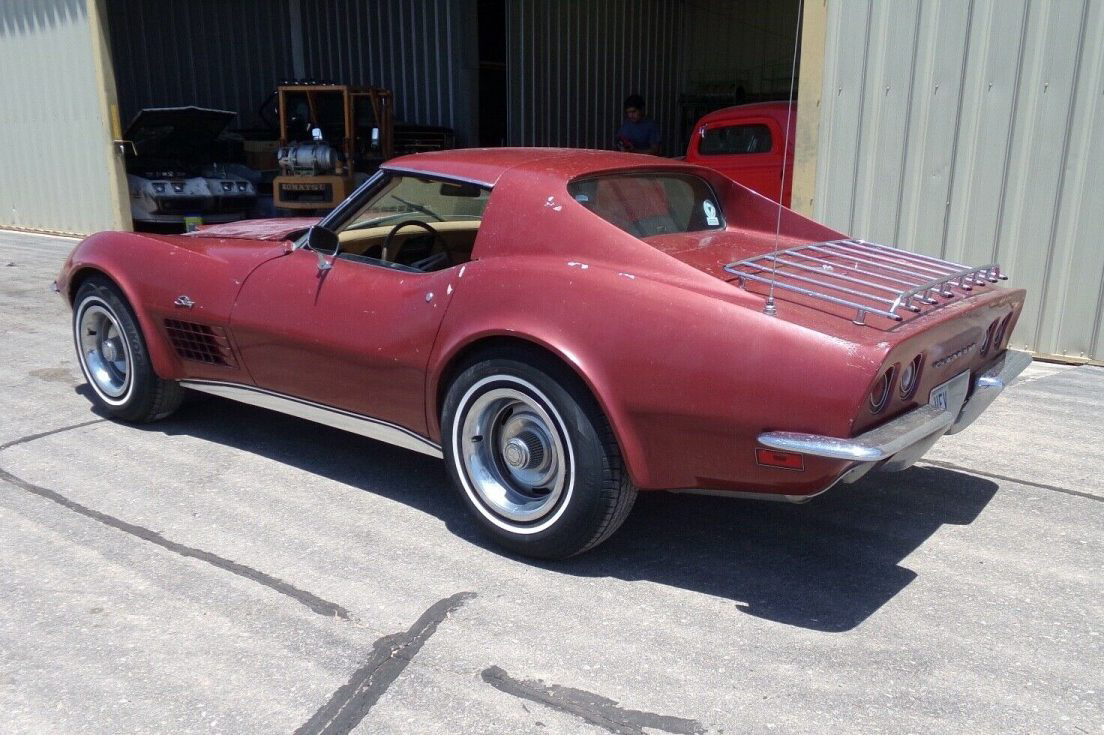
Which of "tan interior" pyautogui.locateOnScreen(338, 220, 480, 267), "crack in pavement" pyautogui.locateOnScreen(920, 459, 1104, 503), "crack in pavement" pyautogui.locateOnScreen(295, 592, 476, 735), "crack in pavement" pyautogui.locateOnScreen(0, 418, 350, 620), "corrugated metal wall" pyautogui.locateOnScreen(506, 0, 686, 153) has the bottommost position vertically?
"crack in pavement" pyautogui.locateOnScreen(920, 459, 1104, 503)

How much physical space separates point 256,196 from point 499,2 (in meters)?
4.60

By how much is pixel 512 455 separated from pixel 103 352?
8.58 ft

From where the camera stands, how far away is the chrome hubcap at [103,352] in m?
4.73

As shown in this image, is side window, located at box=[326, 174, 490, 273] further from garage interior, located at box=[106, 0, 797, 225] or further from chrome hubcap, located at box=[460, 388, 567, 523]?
garage interior, located at box=[106, 0, 797, 225]

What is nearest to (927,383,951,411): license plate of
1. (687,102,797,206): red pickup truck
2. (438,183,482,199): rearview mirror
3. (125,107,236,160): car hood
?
(438,183,482,199): rearview mirror

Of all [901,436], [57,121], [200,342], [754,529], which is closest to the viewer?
[901,436]

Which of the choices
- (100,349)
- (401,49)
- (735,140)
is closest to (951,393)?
(100,349)

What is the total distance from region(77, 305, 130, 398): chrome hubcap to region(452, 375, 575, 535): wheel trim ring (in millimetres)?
2196

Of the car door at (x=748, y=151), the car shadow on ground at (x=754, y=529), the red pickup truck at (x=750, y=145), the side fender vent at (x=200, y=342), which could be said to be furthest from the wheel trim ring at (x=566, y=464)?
the car door at (x=748, y=151)

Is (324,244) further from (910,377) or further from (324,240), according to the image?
(910,377)

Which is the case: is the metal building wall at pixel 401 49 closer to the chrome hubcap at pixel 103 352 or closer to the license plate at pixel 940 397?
the chrome hubcap at pixel 103 352

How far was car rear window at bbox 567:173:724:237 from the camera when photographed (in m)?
3.48

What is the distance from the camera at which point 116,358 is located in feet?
15.6

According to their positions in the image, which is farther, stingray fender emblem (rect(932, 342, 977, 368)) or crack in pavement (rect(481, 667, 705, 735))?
stingray fender emblem (rect(932, 342, 977, 368))
